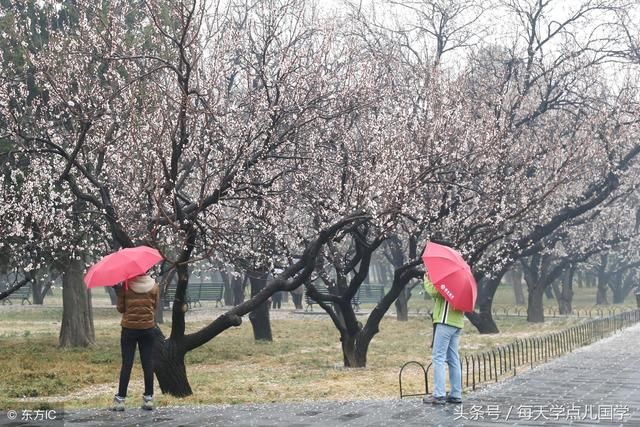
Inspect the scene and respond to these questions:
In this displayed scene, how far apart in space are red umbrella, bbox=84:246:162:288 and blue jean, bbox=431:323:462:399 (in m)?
3.50

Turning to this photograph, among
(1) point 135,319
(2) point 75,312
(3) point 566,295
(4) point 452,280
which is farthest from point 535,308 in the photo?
(1) point 135,319

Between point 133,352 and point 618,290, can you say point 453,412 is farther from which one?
point 618,290

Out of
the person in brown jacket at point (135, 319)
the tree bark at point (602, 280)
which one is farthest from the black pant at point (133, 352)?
the tree bark at point (602, 280)

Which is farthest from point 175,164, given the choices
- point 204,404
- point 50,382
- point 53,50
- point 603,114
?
point 603,114

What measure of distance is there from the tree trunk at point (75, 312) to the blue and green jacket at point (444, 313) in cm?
1442

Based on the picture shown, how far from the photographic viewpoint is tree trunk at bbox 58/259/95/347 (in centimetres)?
2298

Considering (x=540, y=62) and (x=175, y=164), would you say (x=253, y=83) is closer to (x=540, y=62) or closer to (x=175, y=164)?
(x=175, y=164)

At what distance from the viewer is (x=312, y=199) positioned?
16.9 meters

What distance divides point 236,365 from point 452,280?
1015 centimetres

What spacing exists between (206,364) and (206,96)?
7.54m

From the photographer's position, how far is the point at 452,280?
33.5ft

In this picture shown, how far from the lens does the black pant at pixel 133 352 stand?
1047cm

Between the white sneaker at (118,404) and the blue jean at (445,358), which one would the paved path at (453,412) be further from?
the blue jean at (445,358)

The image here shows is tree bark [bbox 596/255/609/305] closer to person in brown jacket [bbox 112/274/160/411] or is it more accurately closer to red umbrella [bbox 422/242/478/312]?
red umbrella [bbox 422/242/478/312]
